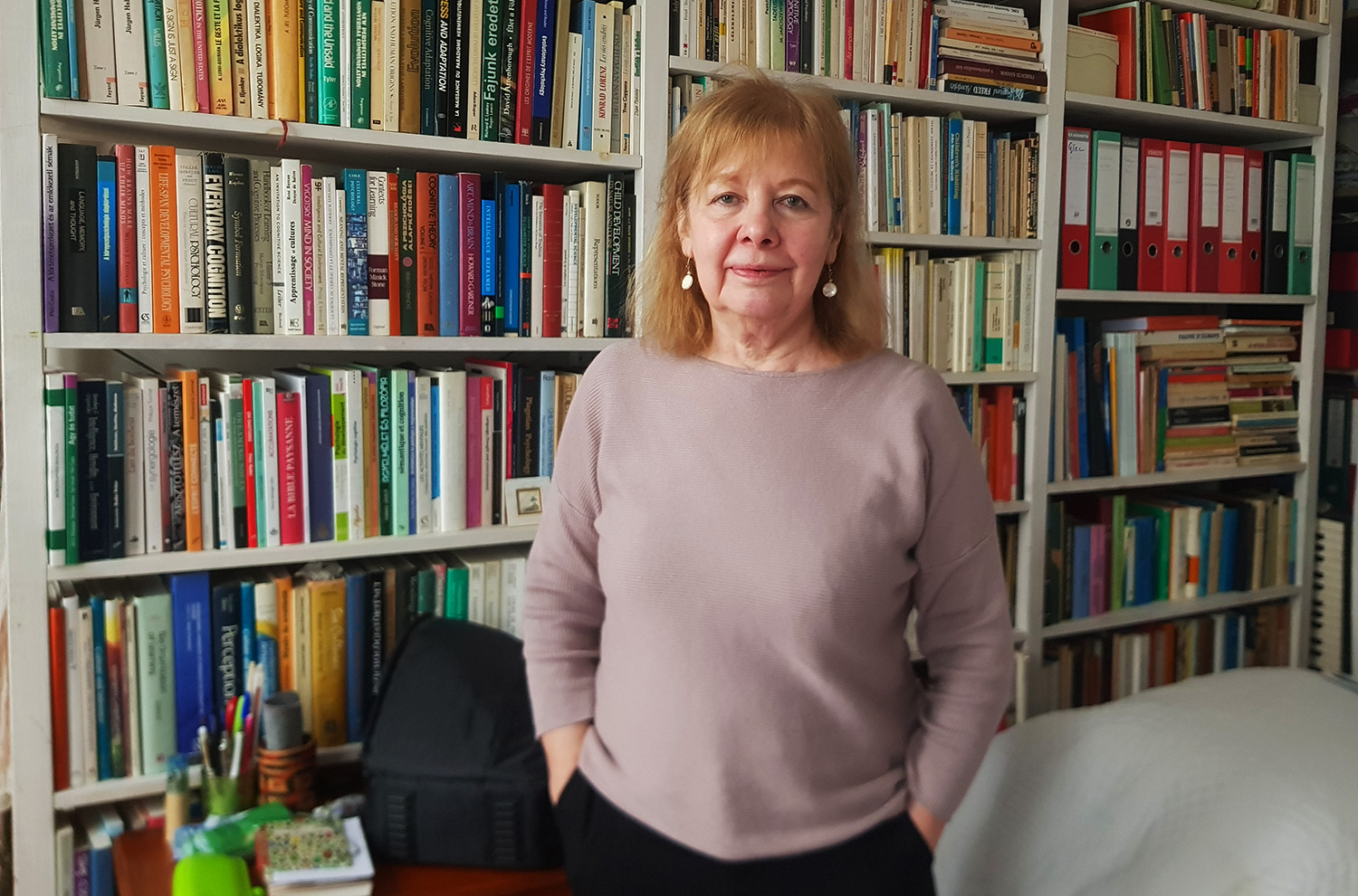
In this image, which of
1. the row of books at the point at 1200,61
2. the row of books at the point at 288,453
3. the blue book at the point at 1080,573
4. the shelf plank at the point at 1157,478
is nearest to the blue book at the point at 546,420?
the row of books at the point at 288,453

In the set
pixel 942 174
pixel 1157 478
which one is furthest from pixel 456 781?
pixel 1157 478

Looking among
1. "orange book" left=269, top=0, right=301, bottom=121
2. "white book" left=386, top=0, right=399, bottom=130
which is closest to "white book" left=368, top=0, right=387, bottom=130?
"white book" left=386, top=0, right=399, bottom=130

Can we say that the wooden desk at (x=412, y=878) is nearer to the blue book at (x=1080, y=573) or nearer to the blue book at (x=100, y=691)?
the blue book at (x=100, y=691)

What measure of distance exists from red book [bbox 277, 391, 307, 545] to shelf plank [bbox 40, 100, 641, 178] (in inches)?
15.0

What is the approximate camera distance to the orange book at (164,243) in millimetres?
1535

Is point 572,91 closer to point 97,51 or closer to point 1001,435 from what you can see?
point 97,51

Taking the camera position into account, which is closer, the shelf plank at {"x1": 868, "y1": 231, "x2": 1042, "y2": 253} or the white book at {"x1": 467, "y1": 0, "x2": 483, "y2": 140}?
the white book at {"x1": 467, "y1": 0, "x2": 483, "y2": 140}

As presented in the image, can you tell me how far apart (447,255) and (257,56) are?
1.26ft

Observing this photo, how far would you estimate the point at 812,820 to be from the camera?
1.15m

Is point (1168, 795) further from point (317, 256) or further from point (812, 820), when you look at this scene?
point (317, 256)

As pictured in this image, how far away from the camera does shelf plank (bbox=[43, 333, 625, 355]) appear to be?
4.93ft

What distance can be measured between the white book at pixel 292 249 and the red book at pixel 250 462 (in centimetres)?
10

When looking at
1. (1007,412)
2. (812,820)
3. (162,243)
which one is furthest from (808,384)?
(1007,412)

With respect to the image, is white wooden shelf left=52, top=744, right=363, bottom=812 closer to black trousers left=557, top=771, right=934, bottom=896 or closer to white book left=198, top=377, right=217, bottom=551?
white book left=198, top=377, right=217, bottom=551
